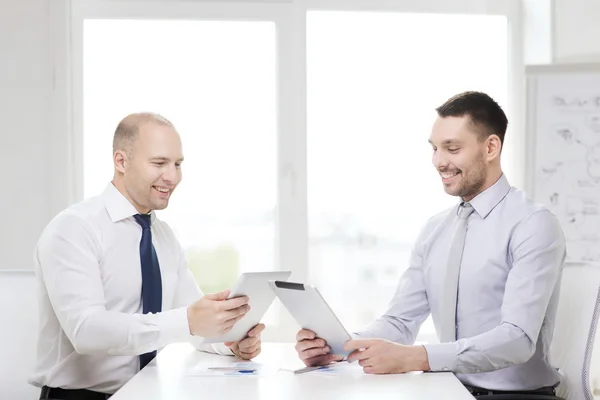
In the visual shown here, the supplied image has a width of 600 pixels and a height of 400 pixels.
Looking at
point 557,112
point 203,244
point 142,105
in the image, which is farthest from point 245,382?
point 557,112

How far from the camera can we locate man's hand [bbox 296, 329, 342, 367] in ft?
7.52

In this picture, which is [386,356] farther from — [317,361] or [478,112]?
[478,112]

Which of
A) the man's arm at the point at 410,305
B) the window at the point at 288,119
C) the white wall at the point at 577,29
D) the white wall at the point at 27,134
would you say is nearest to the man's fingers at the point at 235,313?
the man's arm at the point at 410,305

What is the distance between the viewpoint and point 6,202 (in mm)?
4137

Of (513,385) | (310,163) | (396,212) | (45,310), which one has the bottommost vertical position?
(513,385)

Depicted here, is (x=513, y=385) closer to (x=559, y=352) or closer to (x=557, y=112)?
(x=559, y=352)

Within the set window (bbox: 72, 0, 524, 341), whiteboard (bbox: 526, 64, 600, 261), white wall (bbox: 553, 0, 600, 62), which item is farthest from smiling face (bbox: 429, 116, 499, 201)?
white wall (bbox: 553, 0, 600, 62)

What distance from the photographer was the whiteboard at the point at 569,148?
14.0 feet

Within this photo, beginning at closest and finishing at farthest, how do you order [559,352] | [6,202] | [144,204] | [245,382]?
1. [245,382]
2. [559,352]
3. [144,204]
4. [6,202]

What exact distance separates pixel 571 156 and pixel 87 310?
294cm

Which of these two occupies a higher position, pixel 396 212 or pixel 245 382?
pixel 396 212

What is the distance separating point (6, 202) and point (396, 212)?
208 cm

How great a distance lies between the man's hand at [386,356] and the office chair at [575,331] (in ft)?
0.74

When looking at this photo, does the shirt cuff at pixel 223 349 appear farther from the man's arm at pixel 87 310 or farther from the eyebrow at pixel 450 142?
the eyebrow at pixel 450 142
